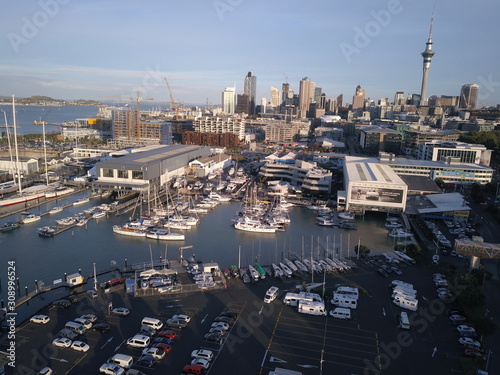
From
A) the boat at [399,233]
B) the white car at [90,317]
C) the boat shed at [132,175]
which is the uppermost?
the boat shed at [132,175]

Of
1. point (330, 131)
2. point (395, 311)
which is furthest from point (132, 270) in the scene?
point (330, 131)

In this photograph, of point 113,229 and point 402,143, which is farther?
point 402,143

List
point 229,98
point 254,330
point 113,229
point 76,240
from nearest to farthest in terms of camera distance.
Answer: point 254,330 < point 76,240 < point 113,229 < point 229,98

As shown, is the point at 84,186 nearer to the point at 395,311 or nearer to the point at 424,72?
the point at 395,311

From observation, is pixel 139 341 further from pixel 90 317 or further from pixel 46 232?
pixel 46 232

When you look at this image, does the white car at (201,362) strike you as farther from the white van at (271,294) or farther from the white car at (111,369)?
the white van at (271,294)

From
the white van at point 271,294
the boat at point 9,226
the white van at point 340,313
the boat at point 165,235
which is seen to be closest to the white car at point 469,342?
the white van at point 340,313

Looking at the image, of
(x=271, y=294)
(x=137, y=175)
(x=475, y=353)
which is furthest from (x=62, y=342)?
(x=137, y=175)
